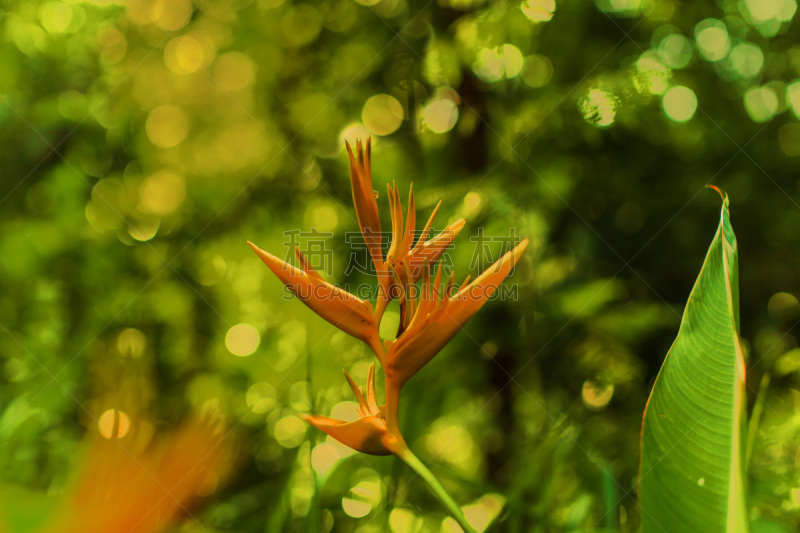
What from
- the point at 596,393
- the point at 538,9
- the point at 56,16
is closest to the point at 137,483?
the point at 596,393

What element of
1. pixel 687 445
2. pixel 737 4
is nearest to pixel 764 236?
pixel 737 4

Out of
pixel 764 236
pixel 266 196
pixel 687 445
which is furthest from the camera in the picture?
pixel 266 196

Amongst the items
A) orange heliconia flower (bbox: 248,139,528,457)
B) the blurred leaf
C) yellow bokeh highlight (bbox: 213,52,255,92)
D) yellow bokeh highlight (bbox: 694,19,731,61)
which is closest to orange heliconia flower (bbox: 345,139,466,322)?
orange heliconia flower (bbox: 248,139,528,457)

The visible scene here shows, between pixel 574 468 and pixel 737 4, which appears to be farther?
pixel 737 4

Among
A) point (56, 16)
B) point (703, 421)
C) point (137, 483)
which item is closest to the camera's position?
point (703, 421)

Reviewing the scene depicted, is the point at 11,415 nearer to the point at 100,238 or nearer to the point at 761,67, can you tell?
the point at 100,238

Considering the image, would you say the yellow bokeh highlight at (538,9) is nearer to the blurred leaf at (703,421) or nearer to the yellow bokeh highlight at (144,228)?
the blurred leaf at (703,421)

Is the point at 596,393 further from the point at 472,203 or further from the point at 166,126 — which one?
the point at 166,126
